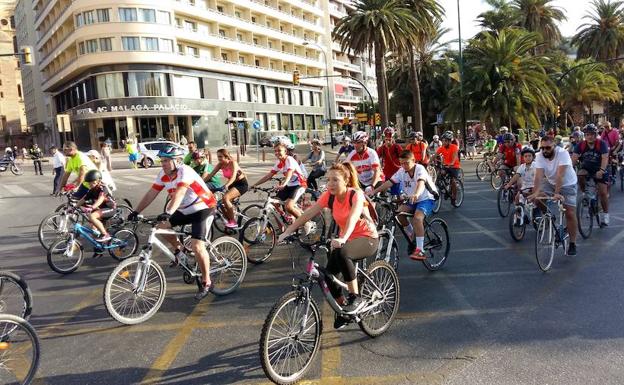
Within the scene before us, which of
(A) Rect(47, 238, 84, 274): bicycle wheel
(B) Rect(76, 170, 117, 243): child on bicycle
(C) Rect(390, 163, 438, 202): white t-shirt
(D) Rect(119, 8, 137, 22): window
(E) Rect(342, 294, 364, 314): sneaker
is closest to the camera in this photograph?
(E) Rect(342, 294, 364, 314): sneaker

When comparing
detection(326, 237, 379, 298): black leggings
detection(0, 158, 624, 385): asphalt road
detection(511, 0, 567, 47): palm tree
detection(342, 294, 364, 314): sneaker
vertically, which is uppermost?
detection(511, 0, 567, 47): palm tree

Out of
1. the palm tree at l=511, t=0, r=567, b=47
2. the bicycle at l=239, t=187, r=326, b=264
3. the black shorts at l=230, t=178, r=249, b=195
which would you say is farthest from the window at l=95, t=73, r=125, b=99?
the bicycle at l=239, t=187, r=326, b=264

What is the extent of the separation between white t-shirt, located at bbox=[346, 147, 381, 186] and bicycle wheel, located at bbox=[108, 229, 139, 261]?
3.82 meters

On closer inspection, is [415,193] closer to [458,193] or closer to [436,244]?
[436,244]

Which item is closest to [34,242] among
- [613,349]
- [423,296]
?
[423,296]

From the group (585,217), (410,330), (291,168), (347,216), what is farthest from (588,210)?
(347,216)

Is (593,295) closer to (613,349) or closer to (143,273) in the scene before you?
(613,349)

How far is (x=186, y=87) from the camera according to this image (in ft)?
164

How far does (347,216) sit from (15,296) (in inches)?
143

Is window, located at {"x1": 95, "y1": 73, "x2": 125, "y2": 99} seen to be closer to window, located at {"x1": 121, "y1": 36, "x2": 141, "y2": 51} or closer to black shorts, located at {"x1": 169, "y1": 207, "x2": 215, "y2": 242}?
window, located at {"x1": 121, "y1": 36, "x2": 141, "y2": 51}

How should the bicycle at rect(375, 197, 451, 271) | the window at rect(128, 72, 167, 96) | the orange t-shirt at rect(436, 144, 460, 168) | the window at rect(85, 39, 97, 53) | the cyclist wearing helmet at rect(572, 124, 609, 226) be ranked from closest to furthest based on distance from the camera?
the bicycle at rect(375, 197, 451, 271), the cyclist wearing helmet at rect(572, 124, 609, 226), the orange t-shirt at rect(436, 144, 460, 168), the window at rect(128, 72, 167, 96), the window at rect(85, 39, 97, 53)

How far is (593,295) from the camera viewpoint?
18.0 ft

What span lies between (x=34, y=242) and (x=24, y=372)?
22.8ft

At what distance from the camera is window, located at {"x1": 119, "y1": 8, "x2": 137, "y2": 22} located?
150ft
